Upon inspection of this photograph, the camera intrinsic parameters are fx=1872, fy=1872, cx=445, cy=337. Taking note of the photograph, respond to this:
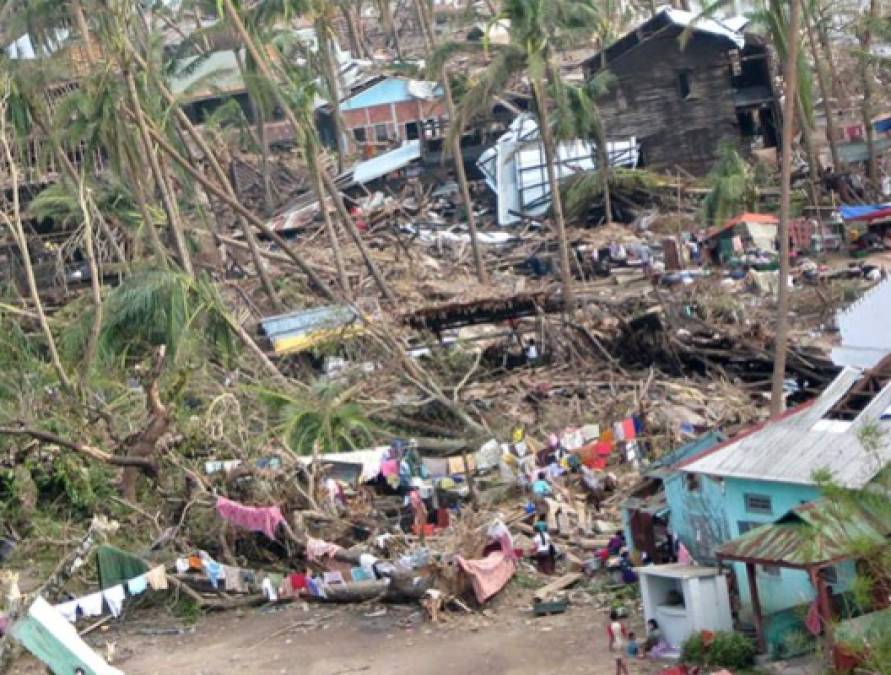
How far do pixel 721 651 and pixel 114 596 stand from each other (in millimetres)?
7413

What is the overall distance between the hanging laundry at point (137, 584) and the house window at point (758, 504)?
7048 mm

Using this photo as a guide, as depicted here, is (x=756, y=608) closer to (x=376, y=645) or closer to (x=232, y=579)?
(x=376, y=645)

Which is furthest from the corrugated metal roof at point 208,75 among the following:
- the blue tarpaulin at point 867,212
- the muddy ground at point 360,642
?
the muddy ground at point 360,642

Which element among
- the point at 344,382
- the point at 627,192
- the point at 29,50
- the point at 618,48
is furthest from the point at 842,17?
the point at 344,382

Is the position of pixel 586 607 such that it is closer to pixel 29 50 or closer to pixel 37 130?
pixel 37 130

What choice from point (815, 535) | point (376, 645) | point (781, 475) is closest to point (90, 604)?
point (376, 645)

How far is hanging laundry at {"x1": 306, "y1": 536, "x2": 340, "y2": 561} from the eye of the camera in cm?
2153

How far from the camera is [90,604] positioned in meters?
21.0

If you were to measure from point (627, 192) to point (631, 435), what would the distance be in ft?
63.9

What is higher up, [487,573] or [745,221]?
[745,221]

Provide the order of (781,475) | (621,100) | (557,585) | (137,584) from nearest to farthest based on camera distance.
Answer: (781,475), (557,585), (137,584), (621,100)

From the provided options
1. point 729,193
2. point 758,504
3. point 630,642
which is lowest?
point 630,642

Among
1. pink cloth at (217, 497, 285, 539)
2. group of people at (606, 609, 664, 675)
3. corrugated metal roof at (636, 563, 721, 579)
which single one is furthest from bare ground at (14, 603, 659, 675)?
pink cloth at (217, 497, 285, 539)

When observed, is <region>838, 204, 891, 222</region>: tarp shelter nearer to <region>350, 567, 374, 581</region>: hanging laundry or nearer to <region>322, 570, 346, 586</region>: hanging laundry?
<region>350, 567, 374, 581</region>: hanging laundry
